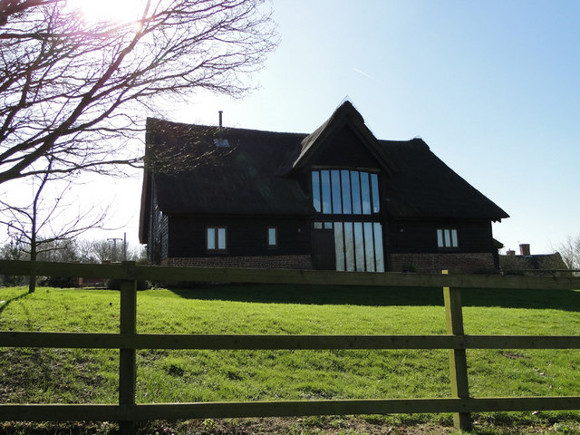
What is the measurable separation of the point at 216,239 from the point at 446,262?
12542 mm

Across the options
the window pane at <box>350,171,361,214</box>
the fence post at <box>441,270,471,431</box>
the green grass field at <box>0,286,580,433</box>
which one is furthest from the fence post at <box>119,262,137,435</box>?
the window pane at <box>350,171,361,214</box>

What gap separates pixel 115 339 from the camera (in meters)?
3.60

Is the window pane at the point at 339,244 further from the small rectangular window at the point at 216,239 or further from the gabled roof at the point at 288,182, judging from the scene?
the small rectangular window at the point at 216,239

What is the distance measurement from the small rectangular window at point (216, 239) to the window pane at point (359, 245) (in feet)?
22.6

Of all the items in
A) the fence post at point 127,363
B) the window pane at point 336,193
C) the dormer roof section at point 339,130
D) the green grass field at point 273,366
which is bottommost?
the green grass field at point 273,366

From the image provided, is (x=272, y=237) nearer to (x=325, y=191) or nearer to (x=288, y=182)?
(x=288, y=182)

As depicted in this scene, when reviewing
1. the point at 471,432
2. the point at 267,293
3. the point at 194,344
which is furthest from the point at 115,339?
the point at 267,293

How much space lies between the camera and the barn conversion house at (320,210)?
2083cm

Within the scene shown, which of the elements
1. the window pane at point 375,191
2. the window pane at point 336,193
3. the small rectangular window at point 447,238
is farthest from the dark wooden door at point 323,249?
the small rectangular window at point 447,238

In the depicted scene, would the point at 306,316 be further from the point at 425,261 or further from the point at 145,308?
the point at 425,261

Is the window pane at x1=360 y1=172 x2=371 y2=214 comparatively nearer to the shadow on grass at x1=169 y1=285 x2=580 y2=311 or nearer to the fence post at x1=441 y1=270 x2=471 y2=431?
the shadow on grass at x1=169 y1=285 x2=580 y2=311

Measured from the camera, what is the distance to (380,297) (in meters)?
15.7

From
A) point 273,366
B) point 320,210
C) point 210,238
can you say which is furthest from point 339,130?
point 273,366

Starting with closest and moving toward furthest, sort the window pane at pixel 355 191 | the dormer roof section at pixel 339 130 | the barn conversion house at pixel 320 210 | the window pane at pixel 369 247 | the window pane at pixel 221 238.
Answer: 1. the barn conversion house at pixel 320 210
2. the window pane at pixel 221 238
3. the dormer roof section at pixel 339 130
4. the window pane at pixel 369 247
5. the window pane at pixel 355 191
